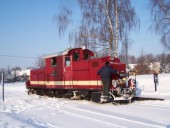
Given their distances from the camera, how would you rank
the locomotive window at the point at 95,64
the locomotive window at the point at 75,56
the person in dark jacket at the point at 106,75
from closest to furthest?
the person in dark jacket at the point at 106,75 < the locomotive window at the point at 95,64 < the locomotive window at the point at 75,56

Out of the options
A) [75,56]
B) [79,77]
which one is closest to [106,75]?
[79,77]

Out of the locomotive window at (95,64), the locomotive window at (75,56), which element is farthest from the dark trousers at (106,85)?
the locomotive window at (75,56)

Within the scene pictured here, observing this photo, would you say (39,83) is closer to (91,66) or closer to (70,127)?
(91,66)

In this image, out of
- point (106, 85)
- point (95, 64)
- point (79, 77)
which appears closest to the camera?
point (106, 85)

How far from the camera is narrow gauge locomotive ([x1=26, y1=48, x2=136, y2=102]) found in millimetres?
14484

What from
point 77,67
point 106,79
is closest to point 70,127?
point 106,79

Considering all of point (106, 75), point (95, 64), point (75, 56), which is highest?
point (75, 56)

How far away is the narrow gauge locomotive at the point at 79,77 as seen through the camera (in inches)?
570

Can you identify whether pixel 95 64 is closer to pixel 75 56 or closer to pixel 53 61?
pixel 75 56

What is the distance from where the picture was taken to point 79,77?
16672 mm

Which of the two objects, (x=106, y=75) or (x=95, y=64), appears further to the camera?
(x=95, y=64)

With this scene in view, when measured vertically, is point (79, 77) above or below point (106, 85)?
above

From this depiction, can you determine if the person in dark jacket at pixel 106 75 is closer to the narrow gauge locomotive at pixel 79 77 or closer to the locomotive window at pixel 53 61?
the narrow gauge locomotive at pixel 79 77

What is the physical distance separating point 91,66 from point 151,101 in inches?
143
